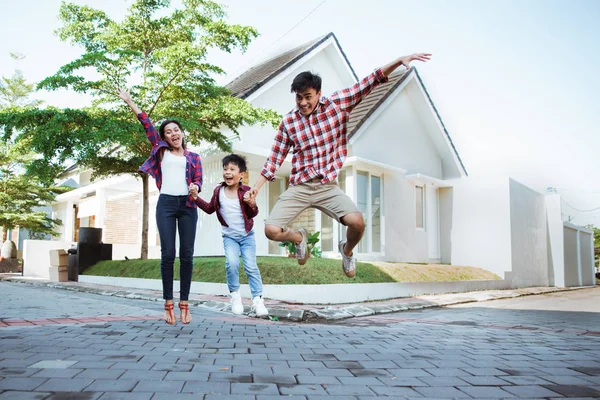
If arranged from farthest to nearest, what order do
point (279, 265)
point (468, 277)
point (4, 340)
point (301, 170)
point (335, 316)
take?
point (468, 277) < point (279, 265) < point (335, 316) < point (301, 170) < point (4, 340)

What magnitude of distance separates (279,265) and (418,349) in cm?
522

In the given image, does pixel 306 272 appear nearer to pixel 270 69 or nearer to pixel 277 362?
pixel 277 362

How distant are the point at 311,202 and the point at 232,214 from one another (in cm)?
117

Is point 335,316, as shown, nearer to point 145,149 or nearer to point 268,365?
point 268,365

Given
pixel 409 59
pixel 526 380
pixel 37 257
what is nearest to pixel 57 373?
pixel 526 380

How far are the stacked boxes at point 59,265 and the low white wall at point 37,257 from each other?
13.5 feet

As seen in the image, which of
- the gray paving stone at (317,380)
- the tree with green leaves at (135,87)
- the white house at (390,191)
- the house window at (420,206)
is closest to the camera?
the gray paving stone at (317,380)

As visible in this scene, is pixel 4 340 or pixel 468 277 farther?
pixel 468 277

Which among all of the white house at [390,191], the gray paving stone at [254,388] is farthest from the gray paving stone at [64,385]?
the white house at [390,191]

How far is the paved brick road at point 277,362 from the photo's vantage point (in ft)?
7.93

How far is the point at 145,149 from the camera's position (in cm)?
1253

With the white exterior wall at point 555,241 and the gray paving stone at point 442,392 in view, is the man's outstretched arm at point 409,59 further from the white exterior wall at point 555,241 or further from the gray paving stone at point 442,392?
the white exterior wall at point 555,241

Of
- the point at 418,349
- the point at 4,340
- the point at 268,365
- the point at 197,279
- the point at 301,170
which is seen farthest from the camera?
the point at 197,279

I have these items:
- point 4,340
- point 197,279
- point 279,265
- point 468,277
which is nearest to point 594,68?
point 468,277
